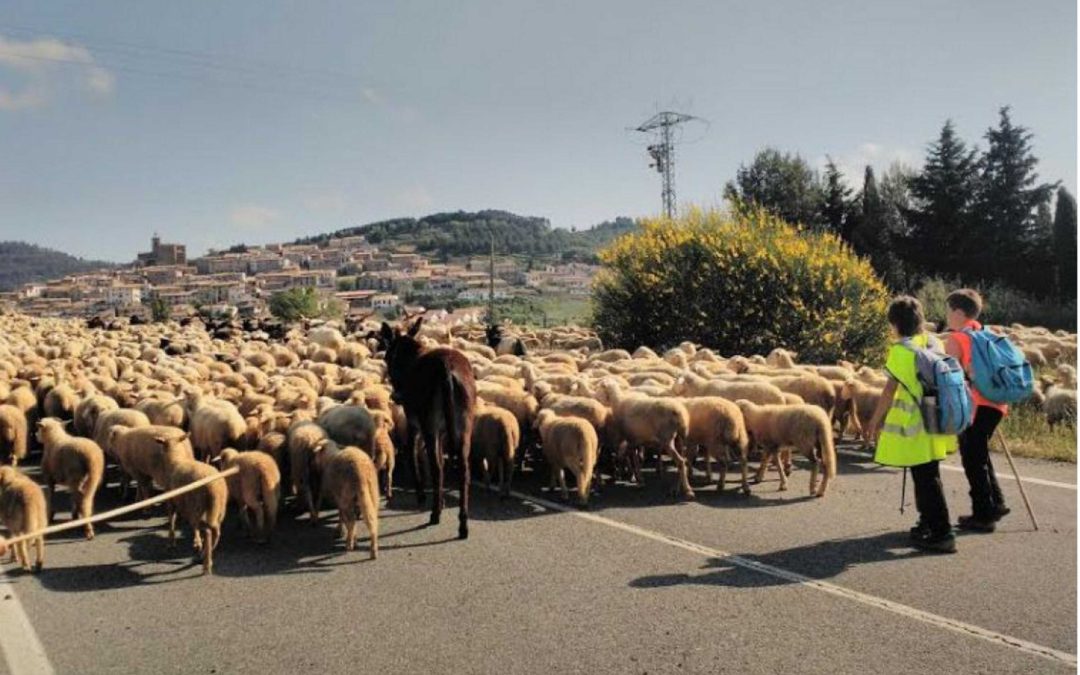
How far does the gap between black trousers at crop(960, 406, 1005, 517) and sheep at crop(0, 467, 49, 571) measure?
8.53 metres

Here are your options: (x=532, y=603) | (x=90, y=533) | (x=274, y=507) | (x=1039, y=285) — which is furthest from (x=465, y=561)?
(x=1039, y=285)

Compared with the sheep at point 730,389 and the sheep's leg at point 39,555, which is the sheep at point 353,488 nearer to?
the sheep's leg at point 39,555

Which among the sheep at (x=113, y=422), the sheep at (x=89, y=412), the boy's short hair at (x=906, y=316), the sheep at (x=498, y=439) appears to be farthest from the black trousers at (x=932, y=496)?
the sheep at (x=89, y=412)

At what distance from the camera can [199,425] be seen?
9461 mm

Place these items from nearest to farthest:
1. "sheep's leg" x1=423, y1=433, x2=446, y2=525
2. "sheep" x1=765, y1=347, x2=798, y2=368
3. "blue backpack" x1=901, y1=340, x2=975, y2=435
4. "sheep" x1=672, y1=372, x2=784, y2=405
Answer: "blue backpack" x1=901, y1=340, x2=975, y2=435, "sheep's leg" x1=423, y1=433, x2=446, y2=525, "sheep" x1=672, y1=372, x2=784, y2=405, "sheep" x1=765, y1=347, x2=798, y2=368

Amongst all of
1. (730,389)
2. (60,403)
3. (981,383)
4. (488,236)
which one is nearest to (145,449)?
(60,403)

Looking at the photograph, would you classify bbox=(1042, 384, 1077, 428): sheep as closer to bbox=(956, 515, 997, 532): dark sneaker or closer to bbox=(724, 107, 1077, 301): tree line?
bbox=(956, 515, 997, 532): dark sneaker

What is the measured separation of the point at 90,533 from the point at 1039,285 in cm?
4478

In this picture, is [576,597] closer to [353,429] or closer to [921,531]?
[921,531]

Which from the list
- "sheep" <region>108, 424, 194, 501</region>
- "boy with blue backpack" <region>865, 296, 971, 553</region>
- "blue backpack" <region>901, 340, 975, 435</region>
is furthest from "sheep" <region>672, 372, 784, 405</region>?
"sheep" <region>108, 424, 194, 501</region>

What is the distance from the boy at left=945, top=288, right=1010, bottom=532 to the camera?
7.48 m

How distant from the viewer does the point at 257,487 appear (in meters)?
7.63

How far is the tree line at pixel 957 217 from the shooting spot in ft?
134

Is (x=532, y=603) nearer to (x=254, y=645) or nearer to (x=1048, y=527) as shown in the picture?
(x=254, y=645)
